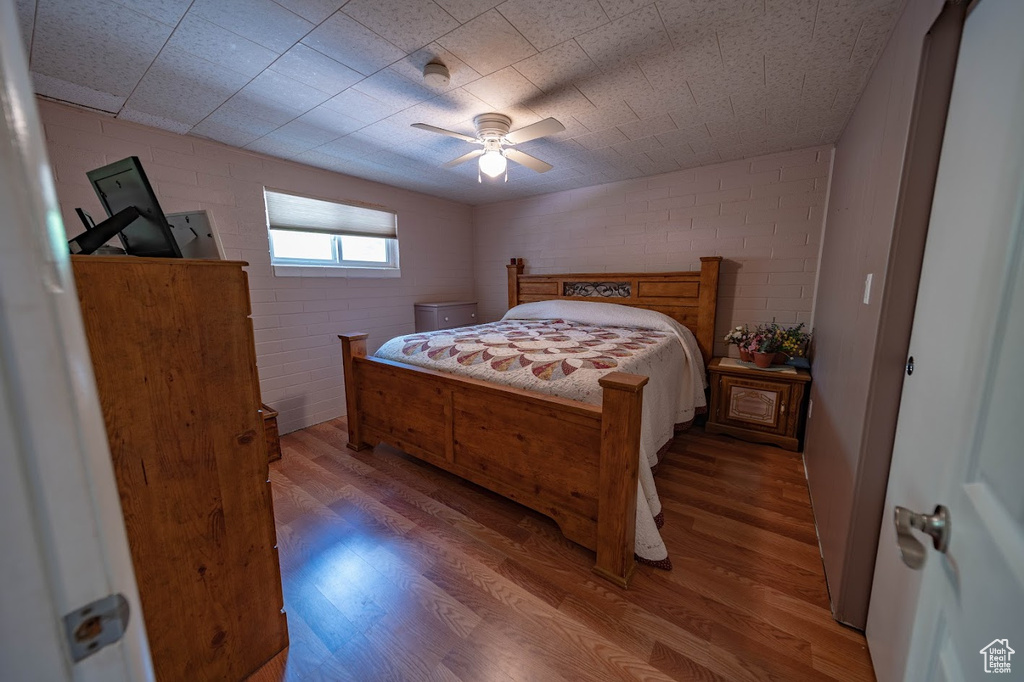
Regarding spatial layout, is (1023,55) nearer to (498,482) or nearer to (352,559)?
(498,482)

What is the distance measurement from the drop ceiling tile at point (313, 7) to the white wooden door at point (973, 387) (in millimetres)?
1776

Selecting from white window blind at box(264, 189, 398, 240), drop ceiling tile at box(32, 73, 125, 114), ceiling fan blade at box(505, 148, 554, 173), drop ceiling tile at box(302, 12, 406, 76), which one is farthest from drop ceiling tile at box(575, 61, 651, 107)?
drop ceiling tile at box(32, 73, 125, 114)

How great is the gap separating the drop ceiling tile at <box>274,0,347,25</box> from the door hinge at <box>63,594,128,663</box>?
1.74m

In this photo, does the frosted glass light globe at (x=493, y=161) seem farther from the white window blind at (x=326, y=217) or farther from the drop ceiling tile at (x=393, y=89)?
the white window blind at (x=326, y=217)

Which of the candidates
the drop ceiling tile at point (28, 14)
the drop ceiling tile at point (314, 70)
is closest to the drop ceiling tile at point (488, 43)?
the drop ceiling tile at point (314, 70)

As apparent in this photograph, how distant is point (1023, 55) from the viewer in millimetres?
580

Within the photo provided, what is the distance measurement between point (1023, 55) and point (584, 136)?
6.85 ft

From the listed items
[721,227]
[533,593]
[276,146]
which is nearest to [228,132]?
[276,146]

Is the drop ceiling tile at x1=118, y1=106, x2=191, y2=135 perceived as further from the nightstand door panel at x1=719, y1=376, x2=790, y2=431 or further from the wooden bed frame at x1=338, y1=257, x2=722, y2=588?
the nightstand door panel at x1=719, y1=376, x2=790, y2=431

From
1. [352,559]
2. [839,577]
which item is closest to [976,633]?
[839,577]

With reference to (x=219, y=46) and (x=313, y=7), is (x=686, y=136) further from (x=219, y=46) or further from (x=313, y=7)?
(x=219, y=46)

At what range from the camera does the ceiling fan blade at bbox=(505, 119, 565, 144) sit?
1.83 m

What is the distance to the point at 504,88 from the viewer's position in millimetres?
1832

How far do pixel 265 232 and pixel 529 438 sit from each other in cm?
259
